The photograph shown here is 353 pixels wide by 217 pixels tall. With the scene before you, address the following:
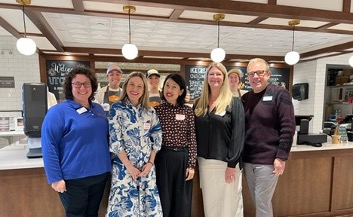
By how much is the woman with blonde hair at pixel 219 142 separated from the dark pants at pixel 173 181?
0.21m

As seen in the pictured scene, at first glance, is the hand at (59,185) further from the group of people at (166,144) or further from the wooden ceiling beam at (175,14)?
the wooden ceiling beam at (175,14)

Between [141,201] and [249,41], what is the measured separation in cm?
486

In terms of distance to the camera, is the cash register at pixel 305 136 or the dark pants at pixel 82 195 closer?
the dark pants at pixel 82 195

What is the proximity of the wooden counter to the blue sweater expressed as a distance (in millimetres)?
602

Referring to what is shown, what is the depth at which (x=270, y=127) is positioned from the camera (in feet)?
6.09

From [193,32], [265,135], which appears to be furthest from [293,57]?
[265,135]

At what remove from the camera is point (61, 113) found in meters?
1.55

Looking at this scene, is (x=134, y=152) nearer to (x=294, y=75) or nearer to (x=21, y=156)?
(x=21, y=156)

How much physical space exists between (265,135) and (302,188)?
1.20 meters

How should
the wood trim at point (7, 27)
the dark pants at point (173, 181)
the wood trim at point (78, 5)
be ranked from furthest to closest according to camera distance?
the wood trim at point (7, 27) < the wood trim at point (78, 5) < the dark pants at point (173, 181)

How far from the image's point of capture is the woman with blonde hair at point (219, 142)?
1.85 meters

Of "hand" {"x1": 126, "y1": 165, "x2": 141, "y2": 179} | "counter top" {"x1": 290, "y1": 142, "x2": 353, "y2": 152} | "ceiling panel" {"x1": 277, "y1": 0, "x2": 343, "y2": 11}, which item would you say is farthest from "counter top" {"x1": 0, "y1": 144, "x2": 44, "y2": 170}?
"ceiling panel" {"x1": 277, "y1": 0, "x2": 343, "y2": 11}

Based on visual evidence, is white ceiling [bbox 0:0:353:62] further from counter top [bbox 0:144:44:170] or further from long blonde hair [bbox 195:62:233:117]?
counter top [bbox 0:144:44:170]

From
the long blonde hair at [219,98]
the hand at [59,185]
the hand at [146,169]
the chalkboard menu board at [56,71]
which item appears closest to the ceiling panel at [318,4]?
the long blonde hair at [219,98]
